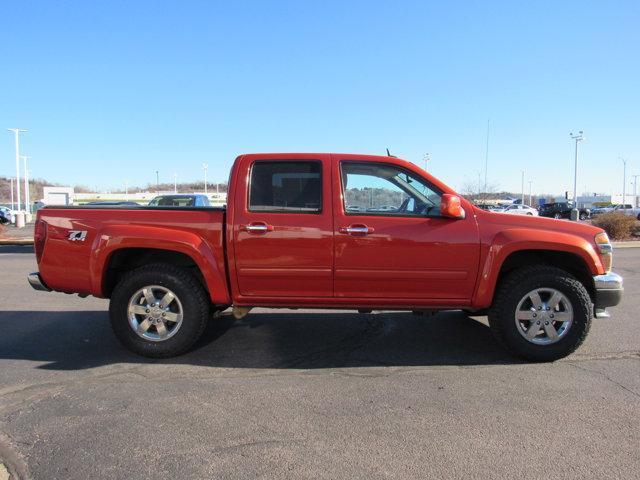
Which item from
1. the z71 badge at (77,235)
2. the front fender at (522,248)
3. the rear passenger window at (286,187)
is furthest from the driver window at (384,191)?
the z71 badge at (77,235)

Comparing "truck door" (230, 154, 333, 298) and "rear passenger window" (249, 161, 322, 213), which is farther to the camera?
"rear passenger window" (249, 161, 322, 213)

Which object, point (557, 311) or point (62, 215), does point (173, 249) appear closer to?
point (62, 215)

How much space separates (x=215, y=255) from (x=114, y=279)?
48.3 inches

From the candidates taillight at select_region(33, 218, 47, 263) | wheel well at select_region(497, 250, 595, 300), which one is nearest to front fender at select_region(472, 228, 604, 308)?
wheel well at select_region(497, 250, 595, 300)

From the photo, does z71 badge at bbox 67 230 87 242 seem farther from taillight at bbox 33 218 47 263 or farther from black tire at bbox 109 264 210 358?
black tire at bbox 109 264 210 358

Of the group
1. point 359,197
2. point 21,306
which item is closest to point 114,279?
point 359,197

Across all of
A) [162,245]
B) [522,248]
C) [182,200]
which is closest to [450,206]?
[522,248]

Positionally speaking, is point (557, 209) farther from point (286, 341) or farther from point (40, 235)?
point (40, 235)

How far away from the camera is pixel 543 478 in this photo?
9.22ft

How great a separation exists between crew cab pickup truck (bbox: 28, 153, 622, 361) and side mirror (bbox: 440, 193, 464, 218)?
1 cm

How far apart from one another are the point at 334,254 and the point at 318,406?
141 centimetres

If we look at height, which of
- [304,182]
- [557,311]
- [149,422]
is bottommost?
[149,422]

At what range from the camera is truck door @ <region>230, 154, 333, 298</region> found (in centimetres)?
464

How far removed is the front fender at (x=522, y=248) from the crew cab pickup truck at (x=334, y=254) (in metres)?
0.01
